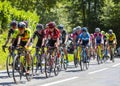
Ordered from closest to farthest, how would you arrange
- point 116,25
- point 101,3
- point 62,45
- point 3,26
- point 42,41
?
point 42,41 < point 62,45 < point 3,26 < point 116,25 < point 101,3

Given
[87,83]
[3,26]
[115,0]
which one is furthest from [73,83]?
[115,0]

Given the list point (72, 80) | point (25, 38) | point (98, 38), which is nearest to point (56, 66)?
point (72, 80)

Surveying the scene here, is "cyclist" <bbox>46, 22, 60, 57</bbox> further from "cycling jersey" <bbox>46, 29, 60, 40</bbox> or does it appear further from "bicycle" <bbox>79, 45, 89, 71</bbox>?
"bicycle" <bbox>79, 45, 89, 71</bbox>

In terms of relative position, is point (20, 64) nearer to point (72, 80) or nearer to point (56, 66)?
point (72, 80)

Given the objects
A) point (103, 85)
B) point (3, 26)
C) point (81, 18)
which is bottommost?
point (103, 85)

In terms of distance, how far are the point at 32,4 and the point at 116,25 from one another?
9440 mm

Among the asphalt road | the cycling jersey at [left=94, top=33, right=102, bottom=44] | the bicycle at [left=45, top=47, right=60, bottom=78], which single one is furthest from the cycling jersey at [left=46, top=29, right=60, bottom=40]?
the cycling jersey at [left=94, top=33, right=102, bottom=44]

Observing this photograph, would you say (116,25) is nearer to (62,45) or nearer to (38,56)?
(62,45)

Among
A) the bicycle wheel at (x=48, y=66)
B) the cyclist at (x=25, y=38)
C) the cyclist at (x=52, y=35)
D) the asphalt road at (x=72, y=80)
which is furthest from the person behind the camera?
the cyclist at (x=52, y=35)

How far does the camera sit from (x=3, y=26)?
91.1ft

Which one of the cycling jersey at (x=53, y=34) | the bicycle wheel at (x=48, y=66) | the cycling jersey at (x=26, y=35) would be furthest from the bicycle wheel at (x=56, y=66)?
the cycling jersey at (x=26, y=35)

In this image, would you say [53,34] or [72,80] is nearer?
[72,80]

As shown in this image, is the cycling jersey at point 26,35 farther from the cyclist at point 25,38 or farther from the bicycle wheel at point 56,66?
the bicycle wheel at point 56,66

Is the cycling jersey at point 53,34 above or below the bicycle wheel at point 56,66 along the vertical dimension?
above
